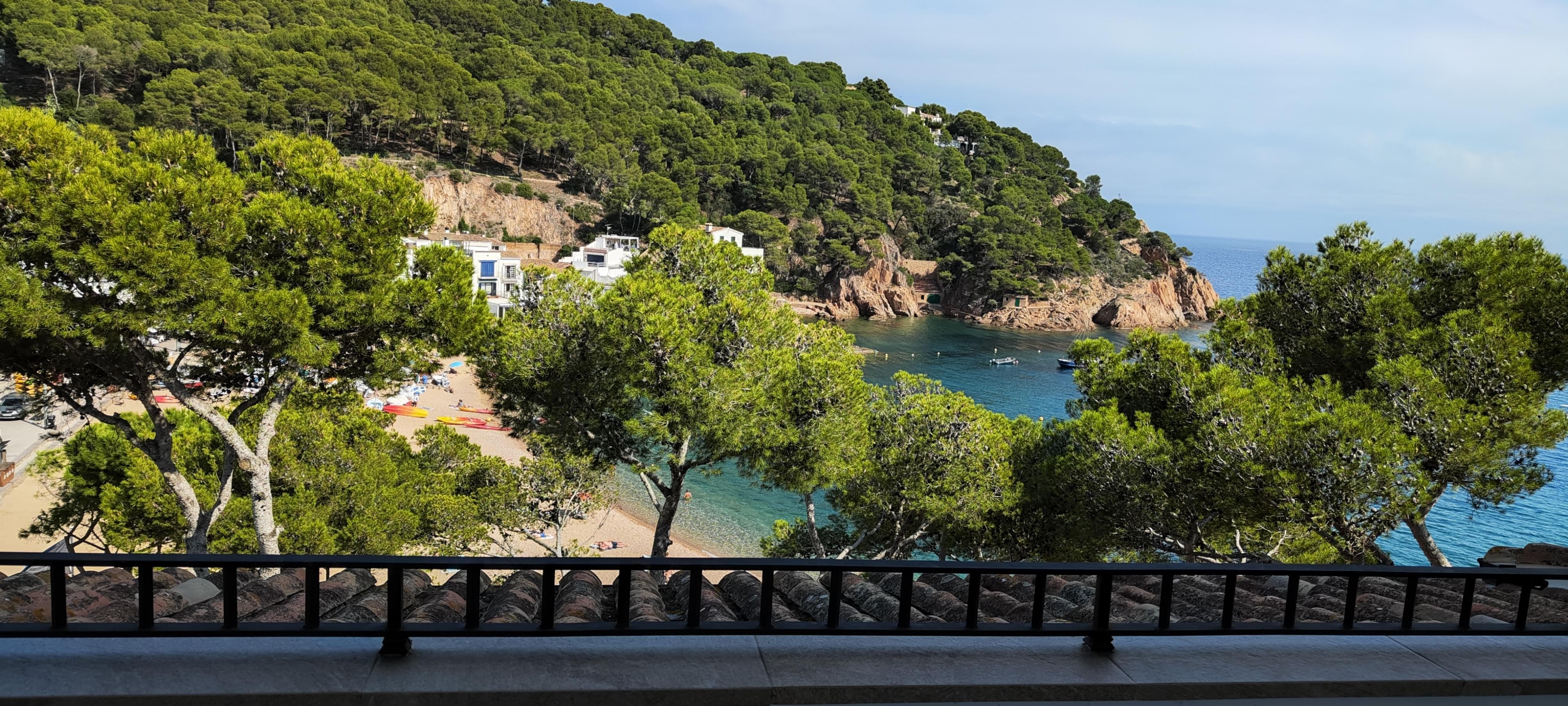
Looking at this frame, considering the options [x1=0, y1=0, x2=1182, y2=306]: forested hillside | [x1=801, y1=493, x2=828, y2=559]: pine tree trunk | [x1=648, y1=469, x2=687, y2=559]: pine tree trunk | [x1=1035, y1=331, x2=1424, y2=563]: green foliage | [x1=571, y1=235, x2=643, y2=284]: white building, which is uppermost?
[x1=0, y1=0, x2=1182, y2=306]: forested hillside

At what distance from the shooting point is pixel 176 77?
182 ft

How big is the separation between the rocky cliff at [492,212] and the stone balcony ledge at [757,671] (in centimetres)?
6240

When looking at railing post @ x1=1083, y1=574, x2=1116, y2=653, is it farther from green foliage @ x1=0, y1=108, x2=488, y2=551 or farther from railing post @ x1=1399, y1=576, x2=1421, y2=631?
green foliage @ x1=0, y1=108, x2=488, y2=551

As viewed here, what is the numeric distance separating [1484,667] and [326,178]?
9381mm

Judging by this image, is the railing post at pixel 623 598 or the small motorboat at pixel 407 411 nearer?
the railing post at pixel 623 598

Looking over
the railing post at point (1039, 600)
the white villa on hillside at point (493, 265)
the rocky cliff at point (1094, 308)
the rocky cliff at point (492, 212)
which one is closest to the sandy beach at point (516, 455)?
the white villa on hillside at point (493, 265)

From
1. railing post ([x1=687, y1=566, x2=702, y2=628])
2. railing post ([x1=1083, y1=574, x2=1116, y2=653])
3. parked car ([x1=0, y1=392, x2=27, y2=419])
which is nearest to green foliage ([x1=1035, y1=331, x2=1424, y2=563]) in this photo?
railing post ([x1=1083, y1=574, x2=1116, y2=653])

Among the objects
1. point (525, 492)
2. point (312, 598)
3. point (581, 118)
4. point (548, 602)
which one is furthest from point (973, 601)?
point (581, 118)

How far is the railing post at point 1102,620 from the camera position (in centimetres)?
262

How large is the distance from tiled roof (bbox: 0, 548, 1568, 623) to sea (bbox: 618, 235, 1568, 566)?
19.3 feet

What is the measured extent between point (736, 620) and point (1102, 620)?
1.09m

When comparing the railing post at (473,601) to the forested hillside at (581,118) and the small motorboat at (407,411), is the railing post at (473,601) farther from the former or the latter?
the forested hillside at (581,118)

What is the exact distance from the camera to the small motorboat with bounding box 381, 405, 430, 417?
1355 inches

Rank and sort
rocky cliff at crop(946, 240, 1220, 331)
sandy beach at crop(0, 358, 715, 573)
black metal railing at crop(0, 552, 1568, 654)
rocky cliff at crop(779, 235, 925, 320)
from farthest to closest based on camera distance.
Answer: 1. rocky cliff at crop(946, 240, 1220, 331)
2. rocky cliff at crop(779, 235, 925, 320)
3. sandy beach at crop(0, 358, 715, 573)
4. black metal railing at crop(0, 552, 1568, 654)
